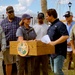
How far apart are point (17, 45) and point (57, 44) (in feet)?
2.68

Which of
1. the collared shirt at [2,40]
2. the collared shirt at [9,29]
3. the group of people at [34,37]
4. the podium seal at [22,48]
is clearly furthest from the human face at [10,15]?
the podium seal at [22,48]

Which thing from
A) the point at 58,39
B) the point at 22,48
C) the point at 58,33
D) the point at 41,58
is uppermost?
the point at 58,33

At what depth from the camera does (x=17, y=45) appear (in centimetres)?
615

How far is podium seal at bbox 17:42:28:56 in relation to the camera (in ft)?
19.8

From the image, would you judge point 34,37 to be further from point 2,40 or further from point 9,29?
point 9,29

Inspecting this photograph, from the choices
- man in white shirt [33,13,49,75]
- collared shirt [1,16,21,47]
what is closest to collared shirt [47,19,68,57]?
man in white shirt [33,13,49,75]

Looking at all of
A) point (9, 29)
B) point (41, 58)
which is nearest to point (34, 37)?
point (41, 58)

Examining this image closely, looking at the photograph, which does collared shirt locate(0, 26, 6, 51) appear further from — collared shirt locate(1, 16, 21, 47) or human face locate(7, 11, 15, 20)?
human face locate(7, 11, 15, 20)

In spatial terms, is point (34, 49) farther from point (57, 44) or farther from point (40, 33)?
point (40, 33)

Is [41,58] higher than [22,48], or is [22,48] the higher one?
[22,48]

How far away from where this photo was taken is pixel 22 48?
6.06 m

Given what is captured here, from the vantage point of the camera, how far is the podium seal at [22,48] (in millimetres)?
6023

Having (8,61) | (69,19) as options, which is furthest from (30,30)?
(69,19)

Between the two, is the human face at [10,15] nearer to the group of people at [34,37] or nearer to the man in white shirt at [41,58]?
the group of people at [34,37]
